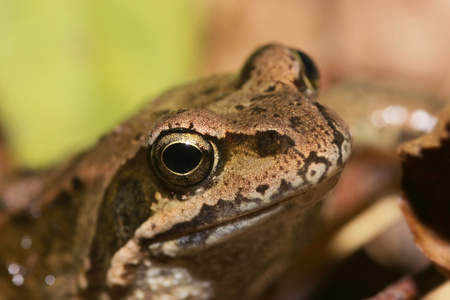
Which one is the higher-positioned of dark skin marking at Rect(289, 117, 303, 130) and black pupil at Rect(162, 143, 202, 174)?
black pupil at Rect(162, 143, 202, 174)

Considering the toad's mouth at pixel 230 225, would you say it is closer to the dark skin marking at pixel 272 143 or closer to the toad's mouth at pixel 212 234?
the toad's mouth at pixel 212 234

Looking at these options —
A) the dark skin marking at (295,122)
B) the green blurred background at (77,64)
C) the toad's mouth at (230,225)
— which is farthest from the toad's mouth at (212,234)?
the green blurred background at (77,64)

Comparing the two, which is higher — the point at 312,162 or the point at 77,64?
the point at 77,64

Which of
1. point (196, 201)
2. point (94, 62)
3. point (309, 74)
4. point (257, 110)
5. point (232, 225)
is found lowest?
point (232, 225)

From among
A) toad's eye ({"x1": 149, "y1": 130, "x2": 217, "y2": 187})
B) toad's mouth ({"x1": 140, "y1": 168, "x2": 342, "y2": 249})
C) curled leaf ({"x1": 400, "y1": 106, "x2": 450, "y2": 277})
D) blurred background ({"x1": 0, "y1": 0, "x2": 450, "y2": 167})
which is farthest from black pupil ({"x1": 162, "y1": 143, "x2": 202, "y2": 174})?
blurred background ({"x1": 0, "y1": 0, "x2": 450, "y2": 167})

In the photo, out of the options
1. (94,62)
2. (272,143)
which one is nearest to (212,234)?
(272,143)

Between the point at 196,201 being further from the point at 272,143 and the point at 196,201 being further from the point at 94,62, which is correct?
the point at 94,62

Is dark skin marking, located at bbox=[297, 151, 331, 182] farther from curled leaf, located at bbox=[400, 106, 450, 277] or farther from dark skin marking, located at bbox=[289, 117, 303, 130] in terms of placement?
curled leaf, located at bbox=[400, 106, 450, 277]
